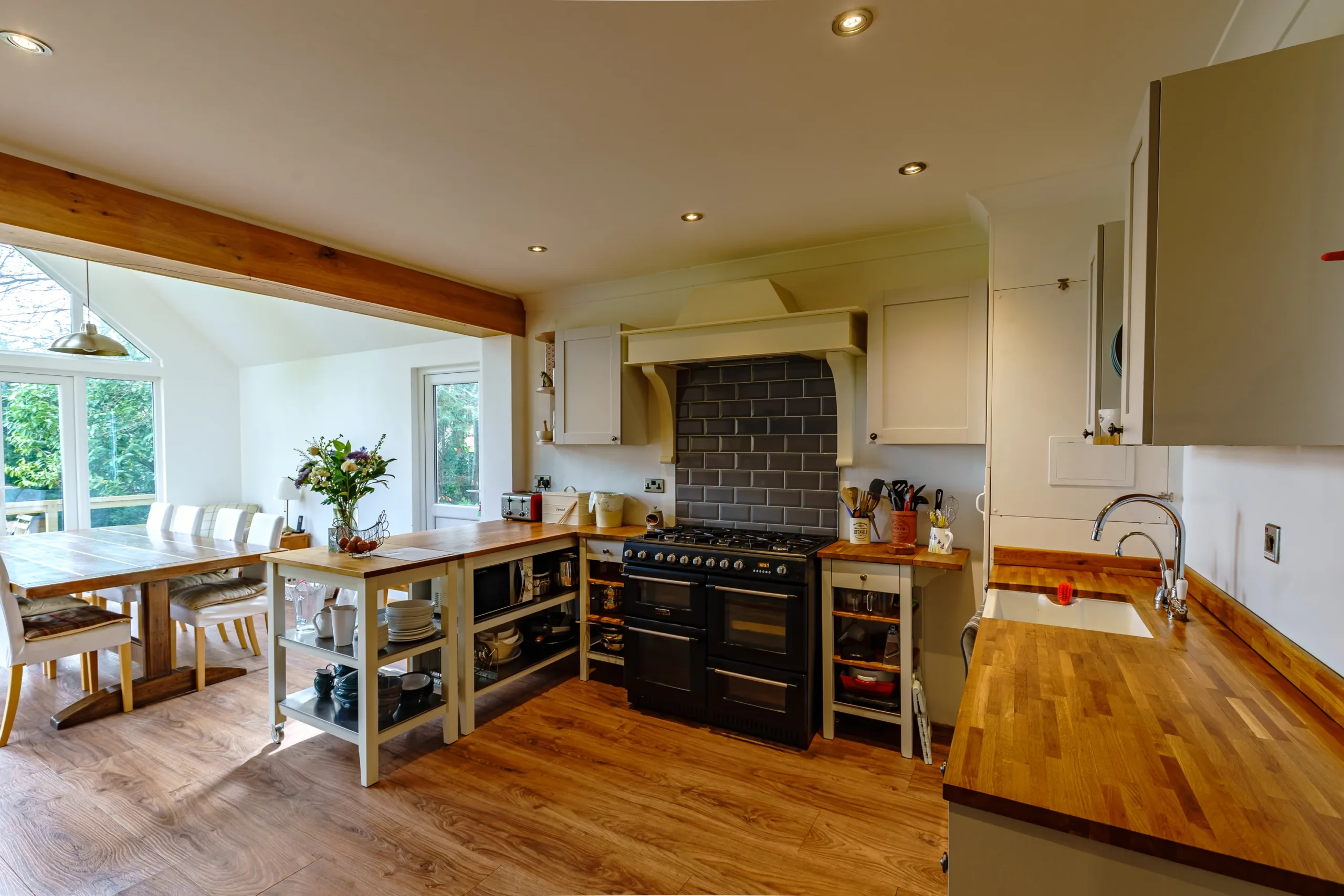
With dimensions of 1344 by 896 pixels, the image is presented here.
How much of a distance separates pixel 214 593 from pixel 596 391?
2.65 m

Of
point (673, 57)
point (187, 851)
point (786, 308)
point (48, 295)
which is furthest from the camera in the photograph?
point (48, 295)

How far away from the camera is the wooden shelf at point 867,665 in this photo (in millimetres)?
2768

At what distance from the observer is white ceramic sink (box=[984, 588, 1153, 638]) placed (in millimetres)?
1983

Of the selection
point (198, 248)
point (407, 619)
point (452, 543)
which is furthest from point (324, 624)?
point (198, 248)

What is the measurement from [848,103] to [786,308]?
1286mm

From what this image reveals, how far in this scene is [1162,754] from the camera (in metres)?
0.99

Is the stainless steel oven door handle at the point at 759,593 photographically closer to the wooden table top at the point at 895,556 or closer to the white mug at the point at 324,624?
the wooden table top at the point at 895,556

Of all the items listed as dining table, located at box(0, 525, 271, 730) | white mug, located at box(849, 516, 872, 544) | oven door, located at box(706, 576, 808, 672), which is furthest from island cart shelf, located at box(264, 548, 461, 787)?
white mug, located at box(849, 516, 872, 544)

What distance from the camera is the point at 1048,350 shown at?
246 centimetres

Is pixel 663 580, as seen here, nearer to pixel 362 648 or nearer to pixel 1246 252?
pixel 362 648

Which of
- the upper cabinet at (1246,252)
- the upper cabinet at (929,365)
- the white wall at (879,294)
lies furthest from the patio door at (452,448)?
the upper cabinet at (1246,252)

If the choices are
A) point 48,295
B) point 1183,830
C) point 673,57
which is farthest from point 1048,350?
point 48,295

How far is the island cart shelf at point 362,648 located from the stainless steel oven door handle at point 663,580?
2.90 ft

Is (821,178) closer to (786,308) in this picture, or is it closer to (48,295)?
(786,308)
